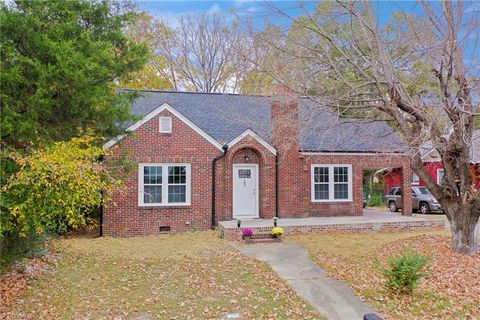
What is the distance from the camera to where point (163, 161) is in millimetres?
14094

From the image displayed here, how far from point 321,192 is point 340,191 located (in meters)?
0.89

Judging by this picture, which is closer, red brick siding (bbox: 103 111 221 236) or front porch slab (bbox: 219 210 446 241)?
front porch slab (bbox: 219 210 446 241)

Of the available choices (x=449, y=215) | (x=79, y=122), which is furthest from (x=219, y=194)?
(x=449, y=215)

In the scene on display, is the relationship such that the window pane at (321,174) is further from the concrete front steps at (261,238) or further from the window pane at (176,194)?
the window pane at (176,194)

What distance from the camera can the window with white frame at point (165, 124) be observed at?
14133mm

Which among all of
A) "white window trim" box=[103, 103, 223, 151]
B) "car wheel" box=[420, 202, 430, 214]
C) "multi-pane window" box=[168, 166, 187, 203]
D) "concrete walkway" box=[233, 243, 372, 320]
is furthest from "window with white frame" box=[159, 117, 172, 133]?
"car wheel" box=[420, 202, 430, 214]

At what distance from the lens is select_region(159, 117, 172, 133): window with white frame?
14.1 meters

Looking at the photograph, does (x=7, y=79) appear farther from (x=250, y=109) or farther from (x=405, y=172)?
(x=405, y=172)

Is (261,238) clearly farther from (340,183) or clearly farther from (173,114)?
(340,183)

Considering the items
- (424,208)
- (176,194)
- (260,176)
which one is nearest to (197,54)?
(260,176)

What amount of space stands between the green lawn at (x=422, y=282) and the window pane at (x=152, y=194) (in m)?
4.81

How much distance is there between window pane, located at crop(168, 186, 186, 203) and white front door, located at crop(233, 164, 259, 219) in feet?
6.76

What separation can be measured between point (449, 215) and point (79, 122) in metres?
9.34

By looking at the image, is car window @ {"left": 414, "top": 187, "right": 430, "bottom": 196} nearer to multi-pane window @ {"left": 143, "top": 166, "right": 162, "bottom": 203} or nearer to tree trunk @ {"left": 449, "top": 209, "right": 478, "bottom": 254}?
tree trunk @ {"left": 449, "top": 209, "right": 478, "bottom": 254}
